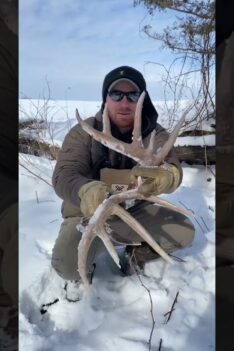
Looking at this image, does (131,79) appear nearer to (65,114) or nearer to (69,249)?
(65,114)

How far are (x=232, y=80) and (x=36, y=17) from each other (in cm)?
51

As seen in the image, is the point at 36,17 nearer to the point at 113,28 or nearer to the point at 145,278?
the point at 113,28

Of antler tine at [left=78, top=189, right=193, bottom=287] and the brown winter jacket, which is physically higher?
the brown winter jacket

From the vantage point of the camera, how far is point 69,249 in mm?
1357

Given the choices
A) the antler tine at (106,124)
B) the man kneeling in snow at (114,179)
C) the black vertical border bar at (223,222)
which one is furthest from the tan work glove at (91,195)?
the black vertical border bar at (223,222)

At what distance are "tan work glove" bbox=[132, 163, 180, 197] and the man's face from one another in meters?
0.12

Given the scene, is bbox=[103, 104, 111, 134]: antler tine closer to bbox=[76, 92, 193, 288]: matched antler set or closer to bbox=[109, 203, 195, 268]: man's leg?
bbox=[76, 92, 193, 288]: matched antler set

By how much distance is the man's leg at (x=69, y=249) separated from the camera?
137cm

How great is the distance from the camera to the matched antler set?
1.33 meters

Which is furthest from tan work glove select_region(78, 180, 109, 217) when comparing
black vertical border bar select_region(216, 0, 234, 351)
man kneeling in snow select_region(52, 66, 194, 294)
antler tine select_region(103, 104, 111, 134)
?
black vertical border bar select_region(216, 0, 234, 351)

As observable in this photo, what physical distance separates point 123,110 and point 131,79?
3.2 inches

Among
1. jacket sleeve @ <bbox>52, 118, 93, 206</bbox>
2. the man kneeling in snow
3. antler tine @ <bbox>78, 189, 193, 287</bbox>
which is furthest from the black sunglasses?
antler tine @ <bbox>78, 189, 193, 287</bbox>

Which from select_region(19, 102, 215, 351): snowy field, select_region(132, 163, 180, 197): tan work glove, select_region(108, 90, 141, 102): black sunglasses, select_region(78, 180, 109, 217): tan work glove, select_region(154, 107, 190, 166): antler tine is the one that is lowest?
select_region(19, 102, 215, 351): snowy field

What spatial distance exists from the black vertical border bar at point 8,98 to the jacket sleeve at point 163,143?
0.34 meters
